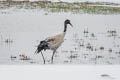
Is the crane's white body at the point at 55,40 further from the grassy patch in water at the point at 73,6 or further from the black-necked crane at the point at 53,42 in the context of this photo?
the grassy patch in water at the point at 73,6

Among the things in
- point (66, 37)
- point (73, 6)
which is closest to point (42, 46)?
point (66, 37)

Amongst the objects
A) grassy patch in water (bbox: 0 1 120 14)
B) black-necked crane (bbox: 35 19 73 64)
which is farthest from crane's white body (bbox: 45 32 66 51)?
grassy patch in water (bbox: 0 1 120 14)

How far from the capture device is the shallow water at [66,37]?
2.31 m

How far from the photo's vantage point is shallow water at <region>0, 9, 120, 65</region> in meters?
2.31

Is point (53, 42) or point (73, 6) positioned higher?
point (73, 6)

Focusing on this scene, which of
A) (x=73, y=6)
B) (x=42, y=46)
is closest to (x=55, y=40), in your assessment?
(x=42, y=46)

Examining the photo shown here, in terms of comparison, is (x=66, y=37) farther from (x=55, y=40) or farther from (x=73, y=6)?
(x=73, y=6)

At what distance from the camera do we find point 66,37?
237 centimetres

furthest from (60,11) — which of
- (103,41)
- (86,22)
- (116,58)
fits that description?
(116,58)

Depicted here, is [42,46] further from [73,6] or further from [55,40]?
[73,6]

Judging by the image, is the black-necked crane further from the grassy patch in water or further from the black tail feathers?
the grassy patch in water
